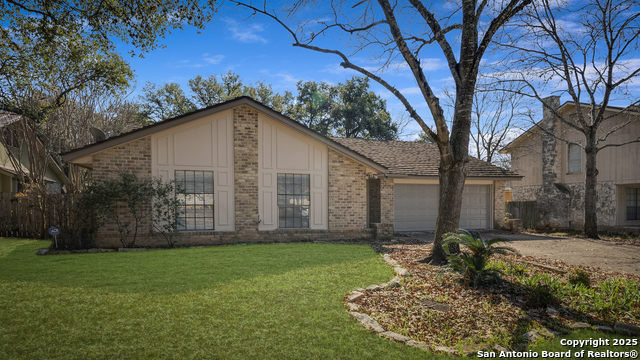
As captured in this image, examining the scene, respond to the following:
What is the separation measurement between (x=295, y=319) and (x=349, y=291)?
1.50 meters

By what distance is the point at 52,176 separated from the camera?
2305cm

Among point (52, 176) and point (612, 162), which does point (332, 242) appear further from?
point (52, 176)

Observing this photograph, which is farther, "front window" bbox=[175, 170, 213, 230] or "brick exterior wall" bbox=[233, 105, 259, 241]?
"brick exterior wall" bbox=[233, 105, 259, 241]

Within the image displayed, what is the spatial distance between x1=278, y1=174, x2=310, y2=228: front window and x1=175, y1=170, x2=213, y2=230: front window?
7.71ft

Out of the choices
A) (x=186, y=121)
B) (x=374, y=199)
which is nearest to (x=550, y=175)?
(x=374, y=199)

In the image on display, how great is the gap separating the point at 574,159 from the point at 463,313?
17571 mm

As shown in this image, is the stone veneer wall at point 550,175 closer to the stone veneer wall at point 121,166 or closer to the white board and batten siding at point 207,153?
the white board and batten siding at point 207,153

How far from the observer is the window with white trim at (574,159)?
58.1 ft

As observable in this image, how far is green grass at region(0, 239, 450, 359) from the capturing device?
3623 millimetres

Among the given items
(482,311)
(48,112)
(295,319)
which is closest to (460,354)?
(482,311)

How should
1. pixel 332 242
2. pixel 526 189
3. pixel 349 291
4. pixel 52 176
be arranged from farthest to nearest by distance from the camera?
A: pixel 52 176
pixel 526 189
pixel 332 242
pixel 349 291

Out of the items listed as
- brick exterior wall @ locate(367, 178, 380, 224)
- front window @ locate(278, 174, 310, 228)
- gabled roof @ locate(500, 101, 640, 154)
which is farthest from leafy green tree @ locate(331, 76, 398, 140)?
front window @ locate(278, 174, 310, 228)

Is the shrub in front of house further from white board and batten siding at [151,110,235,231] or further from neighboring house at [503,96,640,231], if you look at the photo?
neighboring house at [503,96,640,231]

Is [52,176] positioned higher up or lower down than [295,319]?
higher up
